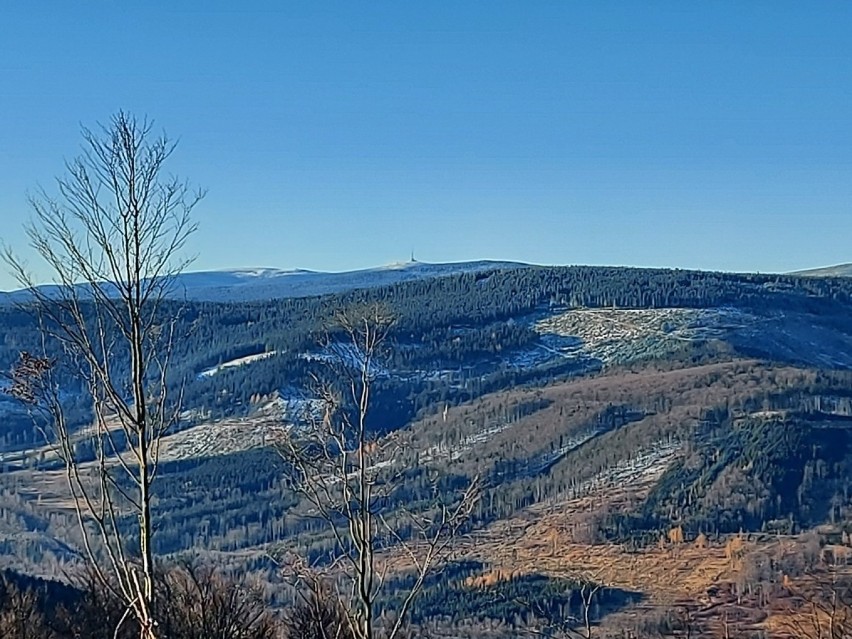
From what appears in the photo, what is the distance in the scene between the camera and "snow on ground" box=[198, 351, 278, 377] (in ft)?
605

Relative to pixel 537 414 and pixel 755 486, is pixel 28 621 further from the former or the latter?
pixel 537 414

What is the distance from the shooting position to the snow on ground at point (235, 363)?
18450 centimetres

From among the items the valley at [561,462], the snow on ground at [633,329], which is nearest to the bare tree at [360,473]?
the valley at [561,462]

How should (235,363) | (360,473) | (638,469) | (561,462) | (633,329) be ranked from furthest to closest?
(235,363) < (633,329) < (561,462) < (638,469) < (360,473)

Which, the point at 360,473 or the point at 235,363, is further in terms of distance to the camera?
the point at 235,363

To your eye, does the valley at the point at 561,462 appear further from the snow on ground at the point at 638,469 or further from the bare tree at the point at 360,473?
the bare tree at the point at 360,473

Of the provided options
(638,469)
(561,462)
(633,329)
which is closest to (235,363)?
(633,329)

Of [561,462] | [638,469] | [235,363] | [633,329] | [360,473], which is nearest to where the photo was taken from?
[360,473]

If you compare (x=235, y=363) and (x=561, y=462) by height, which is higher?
(x=235, y=363)

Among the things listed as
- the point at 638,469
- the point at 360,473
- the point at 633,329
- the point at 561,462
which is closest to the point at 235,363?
the point at 633,329

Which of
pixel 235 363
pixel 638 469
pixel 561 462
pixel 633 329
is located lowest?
pixel 561 462

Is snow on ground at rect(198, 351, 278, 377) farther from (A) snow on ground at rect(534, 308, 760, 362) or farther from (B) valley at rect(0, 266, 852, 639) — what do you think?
(A) snow on ground at rect(534, 308, 760, 362)

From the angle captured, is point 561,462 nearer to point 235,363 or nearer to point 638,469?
point 638,469

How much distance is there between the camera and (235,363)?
617 ft
